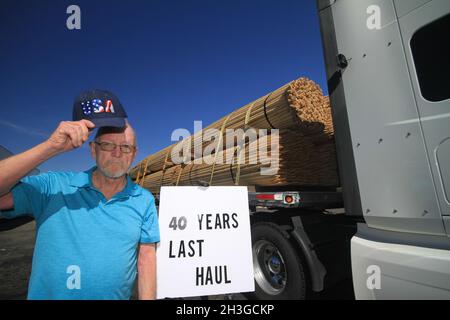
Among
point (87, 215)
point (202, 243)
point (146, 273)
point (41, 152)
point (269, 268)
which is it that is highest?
point (41, 152)

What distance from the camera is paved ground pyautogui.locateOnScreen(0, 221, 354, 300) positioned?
3.36 meters

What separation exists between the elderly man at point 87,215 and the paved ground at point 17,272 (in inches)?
18.5

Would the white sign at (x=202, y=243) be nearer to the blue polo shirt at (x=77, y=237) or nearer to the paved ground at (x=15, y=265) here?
the blue polo shirt at (x=77, y=237)

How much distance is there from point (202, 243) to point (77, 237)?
0.98 metres

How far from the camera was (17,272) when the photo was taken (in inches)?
216

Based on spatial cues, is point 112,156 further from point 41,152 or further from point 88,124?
point 41,152

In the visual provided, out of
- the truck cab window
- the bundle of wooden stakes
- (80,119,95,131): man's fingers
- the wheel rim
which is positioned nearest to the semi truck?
the truck cab window

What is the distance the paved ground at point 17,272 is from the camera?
336cm

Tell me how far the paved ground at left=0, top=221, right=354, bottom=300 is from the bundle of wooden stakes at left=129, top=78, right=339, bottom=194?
4.93 feet

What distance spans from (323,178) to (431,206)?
160 centimetres

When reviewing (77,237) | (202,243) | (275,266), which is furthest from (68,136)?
(275,266)

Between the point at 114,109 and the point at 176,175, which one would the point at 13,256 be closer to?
the point at 176,175
